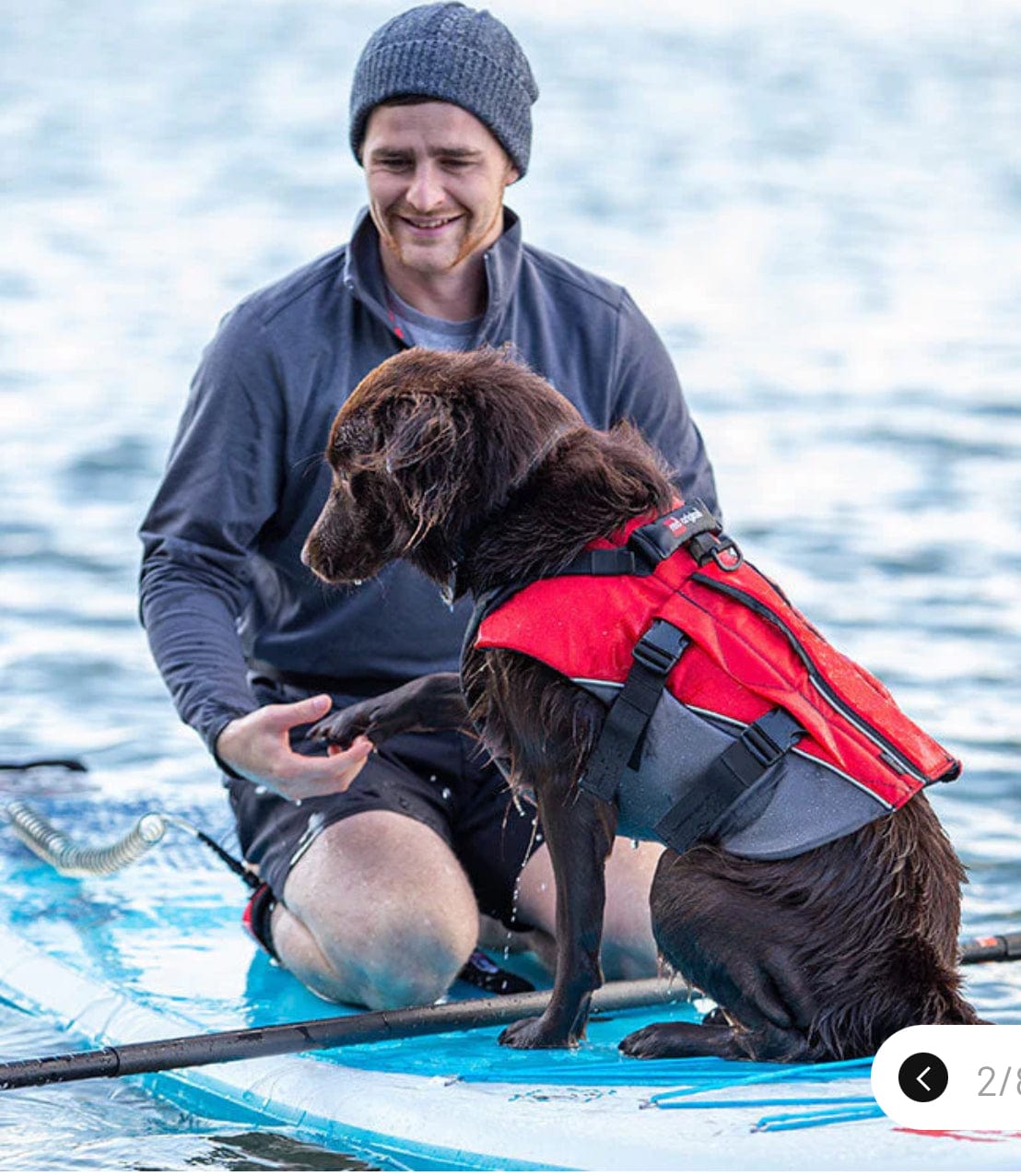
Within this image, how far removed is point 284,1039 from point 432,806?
697 mm

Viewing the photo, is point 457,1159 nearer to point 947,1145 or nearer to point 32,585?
point 947,1145

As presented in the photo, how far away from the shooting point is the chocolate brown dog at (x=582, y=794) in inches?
118

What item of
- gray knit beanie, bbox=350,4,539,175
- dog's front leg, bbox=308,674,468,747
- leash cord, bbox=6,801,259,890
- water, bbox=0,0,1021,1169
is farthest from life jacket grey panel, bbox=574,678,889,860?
leash cord, bbox=6,801,259,890

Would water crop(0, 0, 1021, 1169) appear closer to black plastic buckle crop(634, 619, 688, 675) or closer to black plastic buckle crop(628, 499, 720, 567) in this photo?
black plastic buckle crop(634, 619, 688, 675)

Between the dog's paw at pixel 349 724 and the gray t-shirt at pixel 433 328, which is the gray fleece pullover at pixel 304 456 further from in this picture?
the dog's paw at pixel 349 724

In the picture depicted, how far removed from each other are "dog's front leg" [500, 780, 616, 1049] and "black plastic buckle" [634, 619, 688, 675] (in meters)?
0.24

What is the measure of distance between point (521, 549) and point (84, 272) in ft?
37.6

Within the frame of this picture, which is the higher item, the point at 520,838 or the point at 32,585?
the point at 520,838

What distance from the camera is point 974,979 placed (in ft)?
14.8

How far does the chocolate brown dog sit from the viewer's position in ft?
9.82

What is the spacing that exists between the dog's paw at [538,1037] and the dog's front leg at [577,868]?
0.32ft

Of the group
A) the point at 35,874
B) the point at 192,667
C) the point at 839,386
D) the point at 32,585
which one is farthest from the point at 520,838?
the point at 839,386

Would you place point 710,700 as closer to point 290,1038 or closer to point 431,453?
point 431,453

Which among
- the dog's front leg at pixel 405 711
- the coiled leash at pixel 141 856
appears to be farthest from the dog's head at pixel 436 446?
the coiled leash at pixel 141 856
